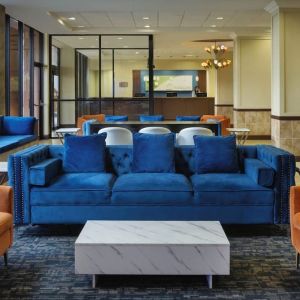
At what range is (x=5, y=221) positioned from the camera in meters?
3.37

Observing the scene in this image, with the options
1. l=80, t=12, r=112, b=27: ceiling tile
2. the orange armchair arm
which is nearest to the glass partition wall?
l=80, t=12, r=112, b=27: ceiling tile

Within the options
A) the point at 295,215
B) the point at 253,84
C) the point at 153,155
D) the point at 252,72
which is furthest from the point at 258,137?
the point at 295,215

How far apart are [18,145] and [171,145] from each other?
4466 millimetres

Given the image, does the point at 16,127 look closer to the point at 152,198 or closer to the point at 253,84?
the point at 152,198

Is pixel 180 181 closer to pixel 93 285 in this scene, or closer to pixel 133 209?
pixel 133 209

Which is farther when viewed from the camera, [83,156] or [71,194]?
[83,156]

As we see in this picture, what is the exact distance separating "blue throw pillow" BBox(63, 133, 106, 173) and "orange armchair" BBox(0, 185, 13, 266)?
1485mm

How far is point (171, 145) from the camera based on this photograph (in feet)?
16.6

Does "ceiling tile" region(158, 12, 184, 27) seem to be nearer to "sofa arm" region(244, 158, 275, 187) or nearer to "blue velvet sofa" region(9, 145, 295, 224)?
"sofa arm" region(244, 158, 275, 187)

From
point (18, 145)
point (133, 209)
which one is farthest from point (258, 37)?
point (133, 209)

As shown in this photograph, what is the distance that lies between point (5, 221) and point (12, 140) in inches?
219

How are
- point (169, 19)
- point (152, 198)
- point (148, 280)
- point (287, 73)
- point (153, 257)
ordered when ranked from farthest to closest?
point (169, 19) < point (287, 73) < point (152, 198) < point (148, 280) < point (153, 257)

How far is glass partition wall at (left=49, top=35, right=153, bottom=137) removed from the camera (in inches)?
562

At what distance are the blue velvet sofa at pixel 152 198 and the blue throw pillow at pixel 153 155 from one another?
1.75 feet
